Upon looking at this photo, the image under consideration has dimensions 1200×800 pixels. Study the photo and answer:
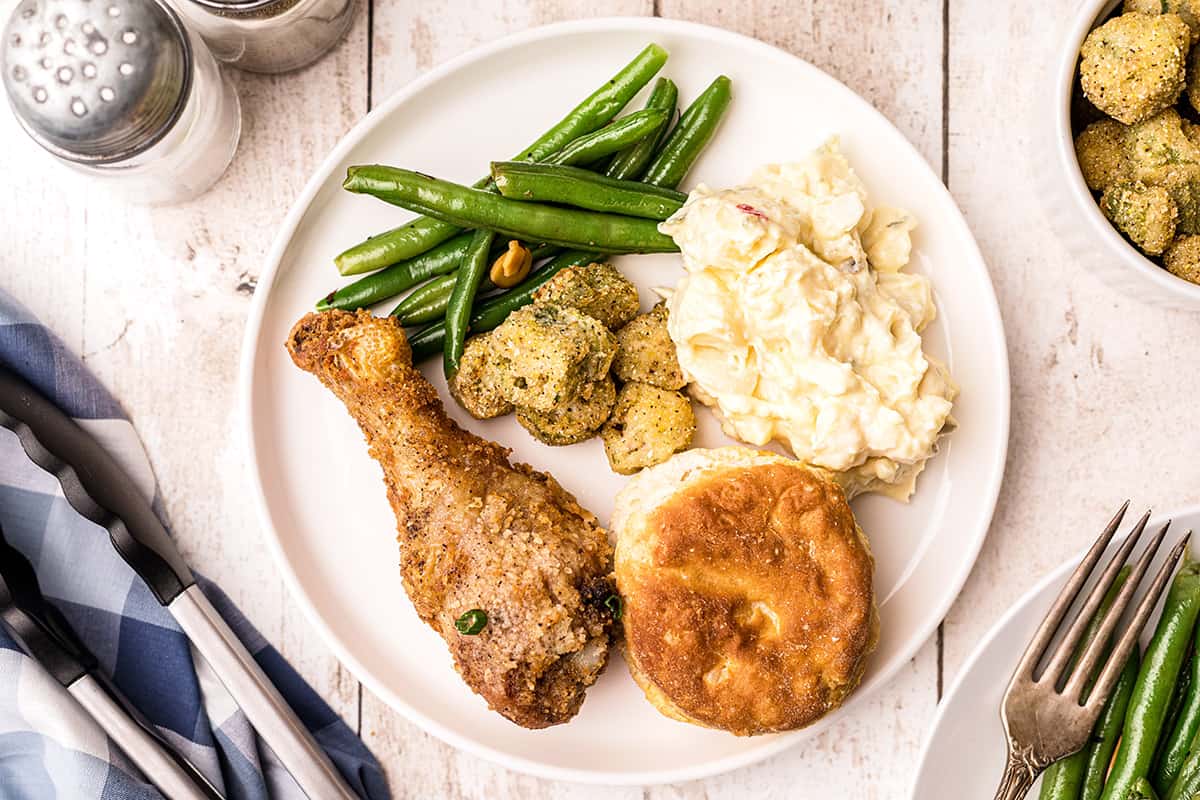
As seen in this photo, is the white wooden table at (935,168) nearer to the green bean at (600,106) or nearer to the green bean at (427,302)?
the green bean at (600,106)

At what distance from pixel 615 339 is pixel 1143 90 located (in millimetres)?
1587

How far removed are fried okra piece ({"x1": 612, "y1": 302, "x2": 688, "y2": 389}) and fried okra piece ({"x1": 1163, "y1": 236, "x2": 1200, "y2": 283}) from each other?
1447mm

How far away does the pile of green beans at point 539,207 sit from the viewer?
3.05 metres

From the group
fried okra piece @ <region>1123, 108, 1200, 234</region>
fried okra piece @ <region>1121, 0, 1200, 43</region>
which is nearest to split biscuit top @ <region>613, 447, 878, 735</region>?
fried okra piece @ <region>1123, 108, 1200, 234</region>

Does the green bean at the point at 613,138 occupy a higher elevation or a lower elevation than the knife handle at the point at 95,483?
higher

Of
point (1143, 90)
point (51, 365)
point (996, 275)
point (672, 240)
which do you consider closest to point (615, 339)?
point (672, 240)

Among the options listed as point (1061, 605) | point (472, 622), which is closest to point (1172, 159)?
point (1061, 605)

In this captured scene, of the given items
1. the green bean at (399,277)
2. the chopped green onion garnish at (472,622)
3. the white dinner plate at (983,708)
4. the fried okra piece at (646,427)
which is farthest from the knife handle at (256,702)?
the white dinner plate at (983,708)

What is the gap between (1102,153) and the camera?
3066mm

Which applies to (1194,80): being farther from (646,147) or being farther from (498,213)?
(498,213)

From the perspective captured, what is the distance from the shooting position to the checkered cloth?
3318 millimetres

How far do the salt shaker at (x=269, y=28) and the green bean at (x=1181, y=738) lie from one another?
320cm

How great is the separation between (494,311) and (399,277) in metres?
0.30

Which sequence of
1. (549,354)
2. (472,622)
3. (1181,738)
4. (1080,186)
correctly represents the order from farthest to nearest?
1. (1181,738)
2. (1080,186)
3. (549,354)
4. (472,622)
